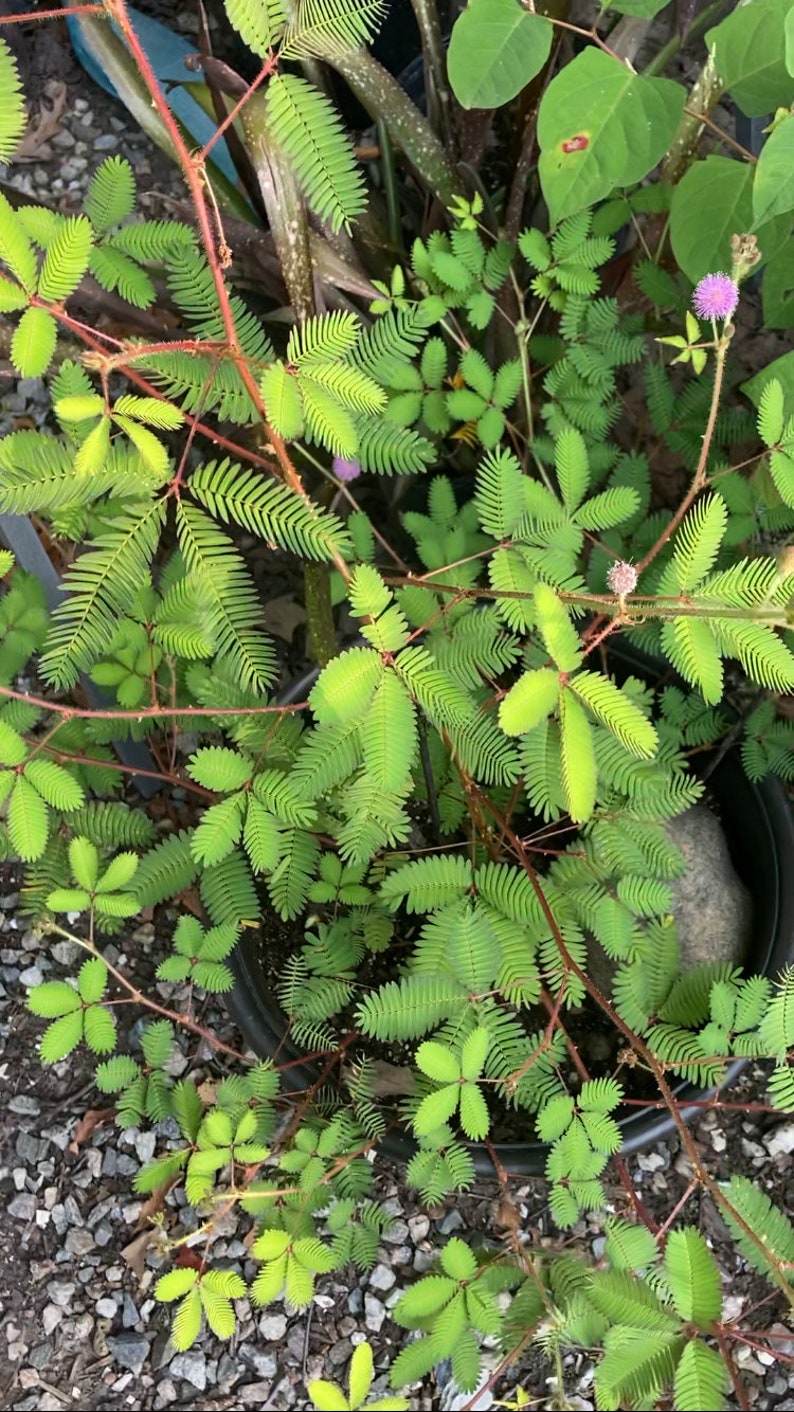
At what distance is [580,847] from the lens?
1.41 meters

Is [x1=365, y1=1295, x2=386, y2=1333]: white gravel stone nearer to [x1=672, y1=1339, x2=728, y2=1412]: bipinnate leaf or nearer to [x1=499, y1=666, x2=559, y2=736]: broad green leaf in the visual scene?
[x1=672, y1=1339, x2=728, y2=1412]: bipinnate leaf

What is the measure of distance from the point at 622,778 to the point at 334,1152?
0.61 meters

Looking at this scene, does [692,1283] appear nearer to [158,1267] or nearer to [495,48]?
[158,1267]

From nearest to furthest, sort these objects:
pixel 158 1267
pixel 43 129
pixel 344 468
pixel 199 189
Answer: pixel 199 189
pixel 344 468
pixel 158 1267
pixel 43 129

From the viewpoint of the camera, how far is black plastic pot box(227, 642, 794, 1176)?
1.36 meters

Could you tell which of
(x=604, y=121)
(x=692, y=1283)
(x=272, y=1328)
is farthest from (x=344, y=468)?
(x=272, y=1328)

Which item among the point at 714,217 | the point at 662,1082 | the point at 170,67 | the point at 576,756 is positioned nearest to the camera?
the point at 576,756

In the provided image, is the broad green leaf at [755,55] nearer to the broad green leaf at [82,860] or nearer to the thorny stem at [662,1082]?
the thorny stem at [662,1082]

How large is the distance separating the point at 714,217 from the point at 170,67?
4.43ft

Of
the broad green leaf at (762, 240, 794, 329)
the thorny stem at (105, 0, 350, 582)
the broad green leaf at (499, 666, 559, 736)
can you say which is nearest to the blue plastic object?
the broad green leaf at (762, 240, 794, 329)

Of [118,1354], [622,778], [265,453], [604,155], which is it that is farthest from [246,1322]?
[604,155]

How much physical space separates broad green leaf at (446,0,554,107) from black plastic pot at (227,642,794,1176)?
780 mm

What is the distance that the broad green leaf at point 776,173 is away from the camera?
105 cm

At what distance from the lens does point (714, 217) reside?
4.20ft
